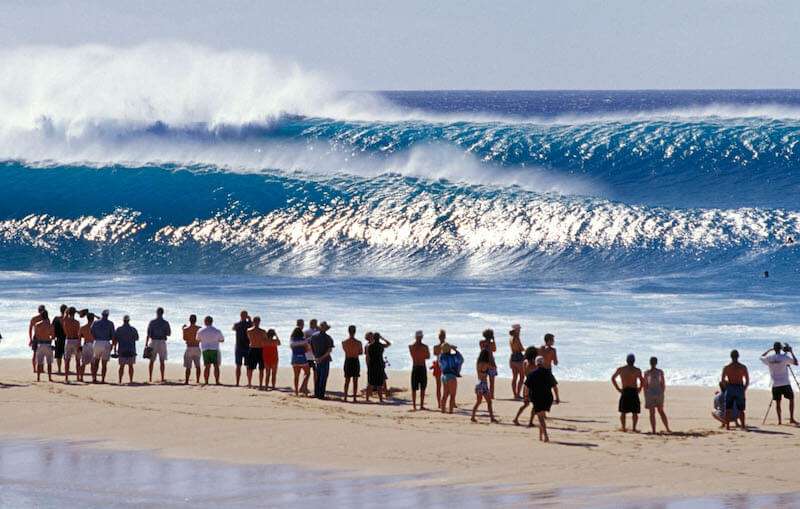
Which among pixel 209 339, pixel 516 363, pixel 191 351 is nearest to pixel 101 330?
pixel 191 351

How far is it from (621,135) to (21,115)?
60.6ft

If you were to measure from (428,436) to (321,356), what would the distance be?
7.91ft

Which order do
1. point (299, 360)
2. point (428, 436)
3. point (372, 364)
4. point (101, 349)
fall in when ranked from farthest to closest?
point (101, 349)
point (299, 360)
point (372, 364)
point (428, 436)

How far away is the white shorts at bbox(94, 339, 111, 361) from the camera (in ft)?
48.4

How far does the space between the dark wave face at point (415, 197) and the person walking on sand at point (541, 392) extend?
39.8 feet

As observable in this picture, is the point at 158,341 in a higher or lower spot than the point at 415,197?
lower

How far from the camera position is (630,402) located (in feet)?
39.8

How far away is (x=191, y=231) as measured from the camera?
29.9 meters

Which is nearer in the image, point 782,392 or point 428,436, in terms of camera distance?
point 428,436

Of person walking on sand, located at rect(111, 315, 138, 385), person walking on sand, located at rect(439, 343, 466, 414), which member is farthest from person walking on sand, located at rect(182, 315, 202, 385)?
person walking on sand, located at rect(439, 343, 466, 414)

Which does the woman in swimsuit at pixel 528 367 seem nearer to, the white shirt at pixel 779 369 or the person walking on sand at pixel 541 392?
the person walking on sand at pixel 541 392

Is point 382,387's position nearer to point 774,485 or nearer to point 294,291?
point 774,485

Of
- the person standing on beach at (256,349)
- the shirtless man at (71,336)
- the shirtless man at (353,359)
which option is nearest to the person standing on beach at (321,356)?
the shirtless man at (353,359)

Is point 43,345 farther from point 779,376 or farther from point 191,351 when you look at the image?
point 779,376
